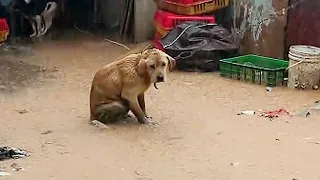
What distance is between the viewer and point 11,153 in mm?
6184

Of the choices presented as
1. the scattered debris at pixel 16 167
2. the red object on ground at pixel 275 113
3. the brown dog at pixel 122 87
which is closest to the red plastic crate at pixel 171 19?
the red object on ground at pixel 275 113

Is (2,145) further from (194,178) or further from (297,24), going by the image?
(297,24)

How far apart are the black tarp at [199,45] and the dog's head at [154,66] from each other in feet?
9.57

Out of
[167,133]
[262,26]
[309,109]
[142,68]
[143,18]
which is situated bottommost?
[309,109]

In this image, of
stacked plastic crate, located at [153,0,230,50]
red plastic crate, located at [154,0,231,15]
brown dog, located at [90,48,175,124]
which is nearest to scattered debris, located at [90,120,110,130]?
brown dog, located at [90,48,175,124]

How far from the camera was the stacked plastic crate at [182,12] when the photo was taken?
10.8m

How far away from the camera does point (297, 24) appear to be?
31.7 ft

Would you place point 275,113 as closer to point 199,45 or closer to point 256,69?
point 256,69

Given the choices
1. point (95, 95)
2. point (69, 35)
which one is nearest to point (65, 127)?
point (95, 95)

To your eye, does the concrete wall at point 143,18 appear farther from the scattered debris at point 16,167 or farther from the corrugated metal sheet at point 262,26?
the scattered debris at point 16,167

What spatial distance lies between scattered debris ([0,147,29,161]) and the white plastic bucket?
3886 millimetres

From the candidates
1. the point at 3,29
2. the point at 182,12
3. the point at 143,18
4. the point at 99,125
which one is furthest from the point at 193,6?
the point at 99,125

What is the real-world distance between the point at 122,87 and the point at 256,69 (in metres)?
2.50

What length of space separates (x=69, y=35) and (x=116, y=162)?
7.15 meters
